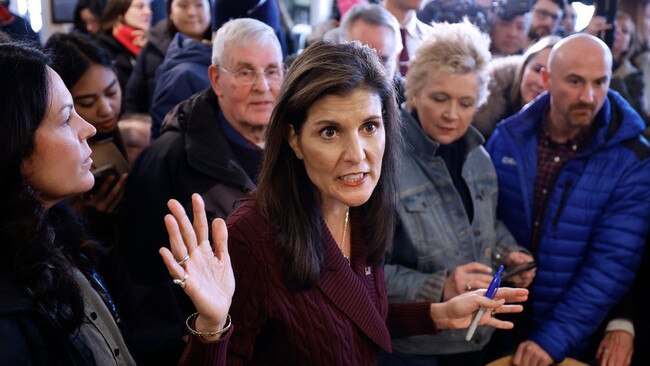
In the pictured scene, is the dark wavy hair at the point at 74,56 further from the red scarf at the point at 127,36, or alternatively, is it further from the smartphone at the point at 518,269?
the smartphone at the point at 518,269

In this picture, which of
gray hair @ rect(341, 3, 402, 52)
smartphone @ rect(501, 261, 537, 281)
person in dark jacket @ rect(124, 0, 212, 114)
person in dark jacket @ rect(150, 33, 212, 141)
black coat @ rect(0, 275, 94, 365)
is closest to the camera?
black coat @ rect(0, 275, 94, 365)

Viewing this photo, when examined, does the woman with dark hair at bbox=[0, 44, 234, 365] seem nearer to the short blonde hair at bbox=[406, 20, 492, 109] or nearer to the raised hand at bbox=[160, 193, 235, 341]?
the raised hand at bbox=[160, 193, 235, 341]

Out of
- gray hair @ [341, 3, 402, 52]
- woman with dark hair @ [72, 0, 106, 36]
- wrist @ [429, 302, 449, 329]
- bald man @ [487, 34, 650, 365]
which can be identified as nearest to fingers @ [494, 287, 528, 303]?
wrist @ [429, 302, 449, 329]

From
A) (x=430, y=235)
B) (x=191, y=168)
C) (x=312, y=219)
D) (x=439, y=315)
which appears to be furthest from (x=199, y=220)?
(x=430, y=235)

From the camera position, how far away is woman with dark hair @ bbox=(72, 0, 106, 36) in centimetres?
432

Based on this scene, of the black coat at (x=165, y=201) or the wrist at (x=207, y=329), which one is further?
the black coat at (x=165, y=201)

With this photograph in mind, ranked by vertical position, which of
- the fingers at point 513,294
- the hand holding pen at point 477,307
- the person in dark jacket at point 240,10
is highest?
the person in dark jacket at point 240,10

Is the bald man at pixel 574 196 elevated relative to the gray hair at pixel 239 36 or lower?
lower

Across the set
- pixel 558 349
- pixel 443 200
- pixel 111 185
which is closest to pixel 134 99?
pixel 111 185

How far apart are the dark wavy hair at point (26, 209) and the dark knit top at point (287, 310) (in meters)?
0.35

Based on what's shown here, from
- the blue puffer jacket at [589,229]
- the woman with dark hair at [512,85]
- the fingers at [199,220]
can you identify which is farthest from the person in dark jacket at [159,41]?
the fingers at [199,220]

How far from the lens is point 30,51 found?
1415 mm

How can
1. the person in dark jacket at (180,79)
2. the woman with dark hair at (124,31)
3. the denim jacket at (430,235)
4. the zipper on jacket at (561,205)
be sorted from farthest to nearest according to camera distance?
1. the woman with dark hair at (124,31)
2. the person in dark jacket at (180,79)
3. the zipper on jacket at (561,205)
4. the denim jacket at (430,235)

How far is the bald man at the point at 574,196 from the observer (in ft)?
7.65
